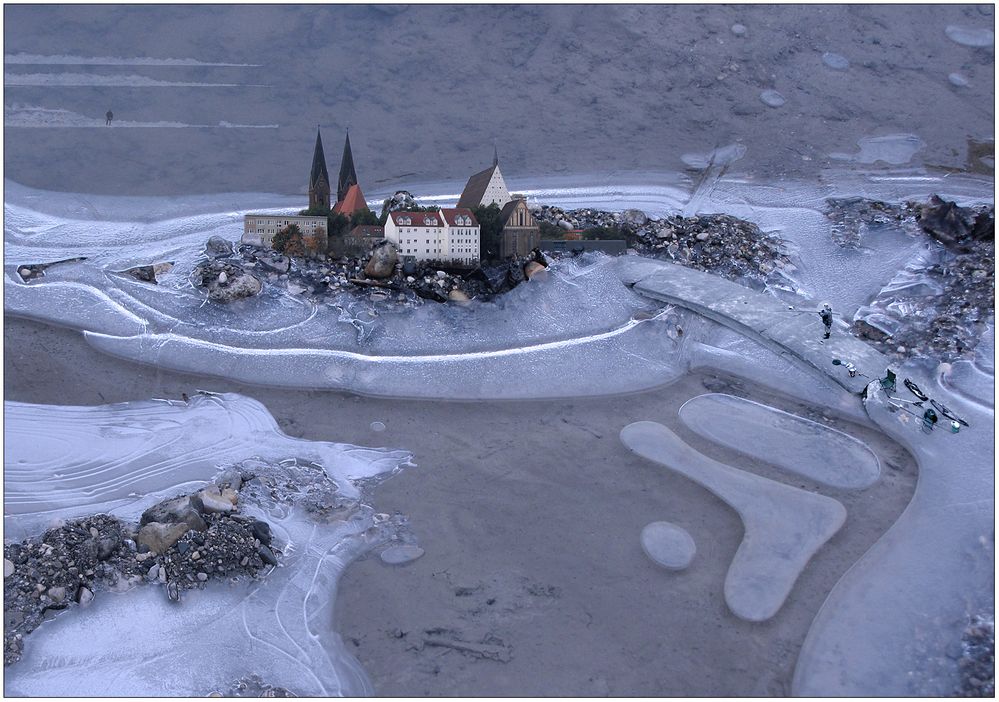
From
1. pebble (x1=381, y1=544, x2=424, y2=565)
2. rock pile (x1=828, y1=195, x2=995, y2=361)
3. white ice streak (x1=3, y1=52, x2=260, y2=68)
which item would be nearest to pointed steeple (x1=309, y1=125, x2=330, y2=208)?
white ice streak (x1=3, y1=52, x2=260, y2=68)

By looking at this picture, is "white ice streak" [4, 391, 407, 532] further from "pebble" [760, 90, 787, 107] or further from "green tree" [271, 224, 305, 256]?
"pebble" [760, 90, 787, 107]

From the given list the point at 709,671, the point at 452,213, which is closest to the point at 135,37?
the point at 452,213

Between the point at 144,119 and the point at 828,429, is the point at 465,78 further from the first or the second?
the point at 828,429

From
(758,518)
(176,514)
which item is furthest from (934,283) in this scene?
(176,514)

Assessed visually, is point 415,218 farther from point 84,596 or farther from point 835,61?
point 835,61

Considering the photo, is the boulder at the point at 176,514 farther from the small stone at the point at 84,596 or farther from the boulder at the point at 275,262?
the boulder at the point at 275,262

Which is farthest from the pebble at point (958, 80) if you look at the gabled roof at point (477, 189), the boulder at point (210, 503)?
the boulder at point (210, 503)
